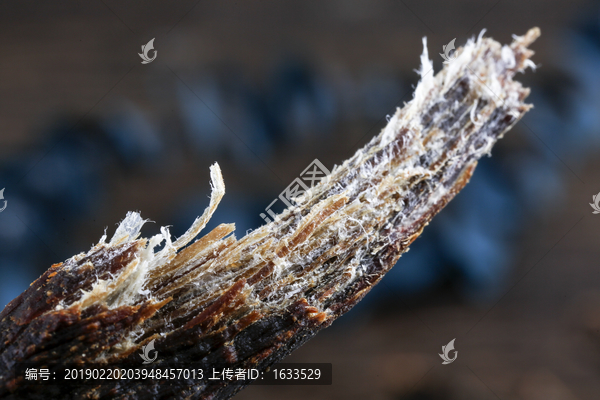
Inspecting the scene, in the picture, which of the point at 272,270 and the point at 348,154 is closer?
the point at 272,270

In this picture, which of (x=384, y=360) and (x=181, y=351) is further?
(x=384, y=360)

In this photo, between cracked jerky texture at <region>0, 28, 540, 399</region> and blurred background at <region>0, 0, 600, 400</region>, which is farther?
blurred background at <region>0, 0, 600, 400</region>

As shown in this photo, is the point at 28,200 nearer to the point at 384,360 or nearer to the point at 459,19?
the point at 384,360

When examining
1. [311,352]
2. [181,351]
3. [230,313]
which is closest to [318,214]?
[230,313]

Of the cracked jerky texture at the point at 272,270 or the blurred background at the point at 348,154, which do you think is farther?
the blurred background at the point at 348,154
